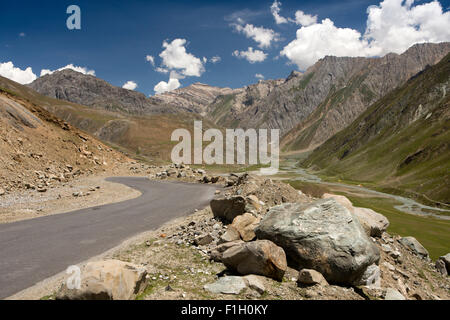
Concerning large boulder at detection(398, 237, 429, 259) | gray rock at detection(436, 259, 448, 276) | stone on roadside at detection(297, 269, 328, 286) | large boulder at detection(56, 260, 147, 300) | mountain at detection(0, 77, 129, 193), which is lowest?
gray rock at detection(436, 259, 448, 276)

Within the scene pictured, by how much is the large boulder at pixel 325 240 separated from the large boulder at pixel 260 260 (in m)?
1.09

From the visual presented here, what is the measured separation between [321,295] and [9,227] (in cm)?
1868

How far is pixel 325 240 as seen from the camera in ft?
37.1

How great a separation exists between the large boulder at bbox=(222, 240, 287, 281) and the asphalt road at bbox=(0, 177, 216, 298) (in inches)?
281

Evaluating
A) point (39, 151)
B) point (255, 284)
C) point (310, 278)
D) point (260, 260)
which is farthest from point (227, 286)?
point (39, 151)

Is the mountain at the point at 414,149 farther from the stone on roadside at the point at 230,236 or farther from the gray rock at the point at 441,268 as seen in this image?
the stone on roadside at the point at 230,236

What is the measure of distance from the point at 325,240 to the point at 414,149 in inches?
6017

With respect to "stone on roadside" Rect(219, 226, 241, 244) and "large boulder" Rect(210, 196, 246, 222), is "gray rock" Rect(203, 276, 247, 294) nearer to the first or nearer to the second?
"stone on roadside" Rect(219, 226, 241, 244)

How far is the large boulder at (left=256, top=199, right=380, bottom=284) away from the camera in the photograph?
10.9 metres

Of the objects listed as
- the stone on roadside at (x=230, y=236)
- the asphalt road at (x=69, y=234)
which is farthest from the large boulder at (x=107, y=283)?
the stone on roadside at (x=230, y=236)

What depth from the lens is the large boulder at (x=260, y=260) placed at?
34.4 ft

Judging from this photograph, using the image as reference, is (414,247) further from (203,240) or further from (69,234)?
(69,234)

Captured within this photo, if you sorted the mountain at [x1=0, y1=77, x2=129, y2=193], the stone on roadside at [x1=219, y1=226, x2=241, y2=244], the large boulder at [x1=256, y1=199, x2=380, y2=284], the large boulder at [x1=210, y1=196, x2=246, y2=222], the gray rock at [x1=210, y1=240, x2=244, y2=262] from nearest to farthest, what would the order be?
the large boulder at [x1=256, y1=199, x2=380, y2=284] < the gray rock at [x1=210, y1=240, x2=244, y2=262] < the stone on roadside at [x1=219, y1=226, x2=241, y2=244] < the large boulder at [x1=210, y1=196, x2=246, y2=222] < the mountain at [x1=0, y1=77, x2=129, y2=193]

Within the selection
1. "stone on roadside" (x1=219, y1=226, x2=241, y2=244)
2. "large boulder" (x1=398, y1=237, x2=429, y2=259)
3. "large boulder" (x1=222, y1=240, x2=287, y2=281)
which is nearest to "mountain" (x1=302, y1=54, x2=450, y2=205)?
"large boulder" (x1=398, y1=237, x2=429, y2=259)
